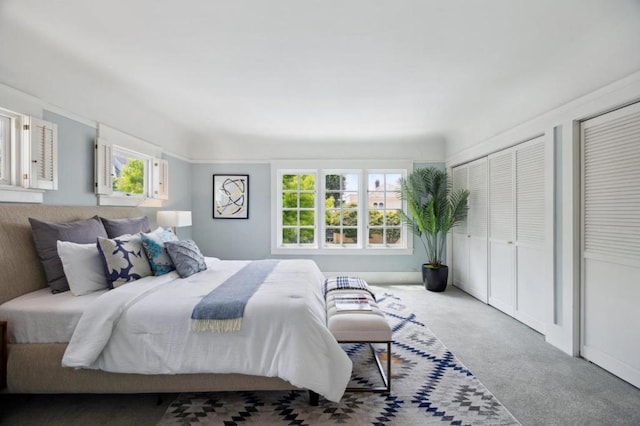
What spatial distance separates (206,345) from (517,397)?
2088mm

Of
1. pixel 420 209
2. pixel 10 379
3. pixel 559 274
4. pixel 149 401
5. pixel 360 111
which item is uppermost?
pixel 360 111

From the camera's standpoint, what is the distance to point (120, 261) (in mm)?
2432

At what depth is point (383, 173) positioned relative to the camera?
5.59 meters

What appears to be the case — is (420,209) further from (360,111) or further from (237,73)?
(237,73)

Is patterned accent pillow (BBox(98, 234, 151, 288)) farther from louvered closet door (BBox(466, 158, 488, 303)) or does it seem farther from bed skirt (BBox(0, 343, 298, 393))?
louvered closet door (BBox(466, 158, 488, 303))

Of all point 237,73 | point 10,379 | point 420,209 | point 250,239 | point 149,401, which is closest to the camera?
point 10,379

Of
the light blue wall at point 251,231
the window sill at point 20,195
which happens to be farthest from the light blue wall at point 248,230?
the window sill at point 20,195

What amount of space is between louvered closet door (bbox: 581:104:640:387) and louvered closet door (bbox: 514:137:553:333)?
43cm

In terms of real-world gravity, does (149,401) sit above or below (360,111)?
below

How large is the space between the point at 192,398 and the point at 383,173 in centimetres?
441

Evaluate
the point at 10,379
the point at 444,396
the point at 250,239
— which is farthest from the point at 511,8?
the point at 250,239

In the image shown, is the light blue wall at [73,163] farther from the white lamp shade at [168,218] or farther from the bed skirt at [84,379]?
the bed skirt at [84,379]

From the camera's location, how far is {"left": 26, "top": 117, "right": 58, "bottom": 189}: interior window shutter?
244cm

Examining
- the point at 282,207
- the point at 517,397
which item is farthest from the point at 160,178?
the point at 517,397
